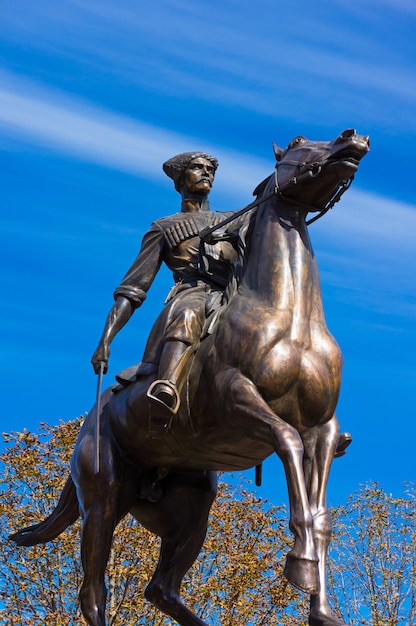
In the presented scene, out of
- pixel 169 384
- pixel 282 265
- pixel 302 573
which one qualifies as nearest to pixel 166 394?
pixel 169 384

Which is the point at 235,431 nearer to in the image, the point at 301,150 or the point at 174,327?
the point at 174,327

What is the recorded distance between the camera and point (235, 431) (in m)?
8.15

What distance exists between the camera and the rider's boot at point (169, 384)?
8.20 metres

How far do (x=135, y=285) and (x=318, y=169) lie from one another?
188 centimetres

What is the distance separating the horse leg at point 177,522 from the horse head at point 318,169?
2.37 metres

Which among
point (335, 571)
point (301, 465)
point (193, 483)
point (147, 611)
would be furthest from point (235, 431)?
point (335, 571)

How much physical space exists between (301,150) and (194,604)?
10.1 m

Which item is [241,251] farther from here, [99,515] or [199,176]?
[99,515]

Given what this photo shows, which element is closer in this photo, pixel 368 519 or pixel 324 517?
pixel 324 517

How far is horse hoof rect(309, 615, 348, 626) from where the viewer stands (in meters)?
7.44

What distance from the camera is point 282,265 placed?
27.4ft

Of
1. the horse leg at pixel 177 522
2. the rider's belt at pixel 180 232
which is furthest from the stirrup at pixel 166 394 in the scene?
the rider's belt at pixel 180 232

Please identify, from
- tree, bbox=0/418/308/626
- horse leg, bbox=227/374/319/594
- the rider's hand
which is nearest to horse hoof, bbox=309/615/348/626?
horse leg, bbox=227/374/319/594

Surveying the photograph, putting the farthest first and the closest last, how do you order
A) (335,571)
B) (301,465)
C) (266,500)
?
(335,571) → (266,500) → (301,465)
